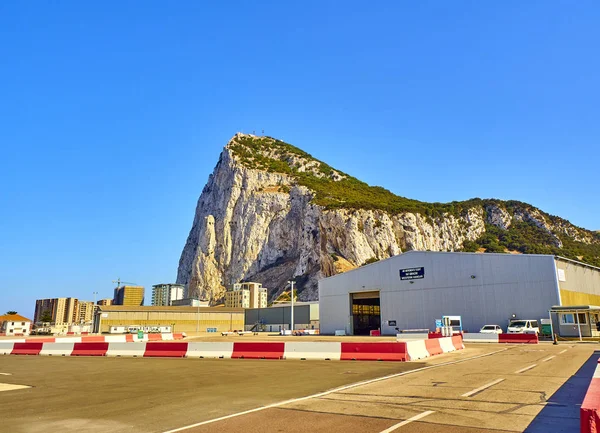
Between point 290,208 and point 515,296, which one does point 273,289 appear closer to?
point 290,208

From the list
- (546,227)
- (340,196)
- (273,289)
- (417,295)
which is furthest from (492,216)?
(417,295)

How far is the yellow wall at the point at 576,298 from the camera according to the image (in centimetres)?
4275

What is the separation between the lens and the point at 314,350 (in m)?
21.3

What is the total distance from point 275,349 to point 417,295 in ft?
106

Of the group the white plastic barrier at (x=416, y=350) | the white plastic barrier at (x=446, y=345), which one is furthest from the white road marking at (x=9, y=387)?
the white plastic barrier at (x=446, y=345)

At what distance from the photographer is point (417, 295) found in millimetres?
50844

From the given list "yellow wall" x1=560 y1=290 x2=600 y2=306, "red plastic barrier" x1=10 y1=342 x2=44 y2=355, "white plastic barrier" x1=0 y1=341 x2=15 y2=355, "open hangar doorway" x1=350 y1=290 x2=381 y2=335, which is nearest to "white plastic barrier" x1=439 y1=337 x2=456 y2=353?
"yellow wall" x1=560 y1=290 x2=600 y2=306

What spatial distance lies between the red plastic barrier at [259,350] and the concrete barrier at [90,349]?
9130 millimetres

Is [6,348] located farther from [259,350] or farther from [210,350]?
[259,350]

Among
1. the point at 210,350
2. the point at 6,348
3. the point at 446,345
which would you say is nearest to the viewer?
the point at 210,350

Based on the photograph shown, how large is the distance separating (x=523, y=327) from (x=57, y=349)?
37.1 meters

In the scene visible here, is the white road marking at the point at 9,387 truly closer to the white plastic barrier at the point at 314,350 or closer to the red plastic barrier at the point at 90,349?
the white plastic barrier at the point at 314,350

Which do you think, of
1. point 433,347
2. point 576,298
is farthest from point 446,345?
point 576,298

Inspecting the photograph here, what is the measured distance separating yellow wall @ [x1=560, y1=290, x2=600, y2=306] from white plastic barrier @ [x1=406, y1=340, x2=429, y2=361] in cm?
2798
